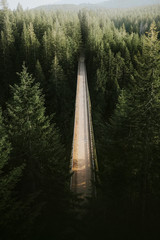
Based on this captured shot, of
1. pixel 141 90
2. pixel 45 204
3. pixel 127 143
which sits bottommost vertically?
pixel 45 204

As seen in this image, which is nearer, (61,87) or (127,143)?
(127,143)

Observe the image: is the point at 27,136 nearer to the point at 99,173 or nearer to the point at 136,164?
the point at 99,173

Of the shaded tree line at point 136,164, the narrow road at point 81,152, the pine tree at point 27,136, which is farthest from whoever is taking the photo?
the pine tree at point 27,136

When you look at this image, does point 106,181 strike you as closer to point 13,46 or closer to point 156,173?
point 156,173

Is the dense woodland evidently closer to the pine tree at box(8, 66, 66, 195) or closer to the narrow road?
the pine tree at box(8, 66, 66, 195)

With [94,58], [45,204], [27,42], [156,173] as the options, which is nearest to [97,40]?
[94,58]

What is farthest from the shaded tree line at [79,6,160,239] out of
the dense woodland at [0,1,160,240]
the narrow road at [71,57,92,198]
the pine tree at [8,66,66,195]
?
the pine tree at [8,66,66,195]

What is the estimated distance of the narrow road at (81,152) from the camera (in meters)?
11.2

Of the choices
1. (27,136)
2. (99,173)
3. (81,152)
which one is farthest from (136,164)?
(27,136)

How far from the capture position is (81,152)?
1440cm

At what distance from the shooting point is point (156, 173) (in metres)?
11.4

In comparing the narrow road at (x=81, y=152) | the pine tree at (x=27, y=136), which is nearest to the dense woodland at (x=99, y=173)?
the pine tree at (x=27, y=136)

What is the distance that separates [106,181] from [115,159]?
3021 mm

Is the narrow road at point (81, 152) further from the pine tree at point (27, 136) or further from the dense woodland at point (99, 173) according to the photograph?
the pine tree at point (27, 136)
